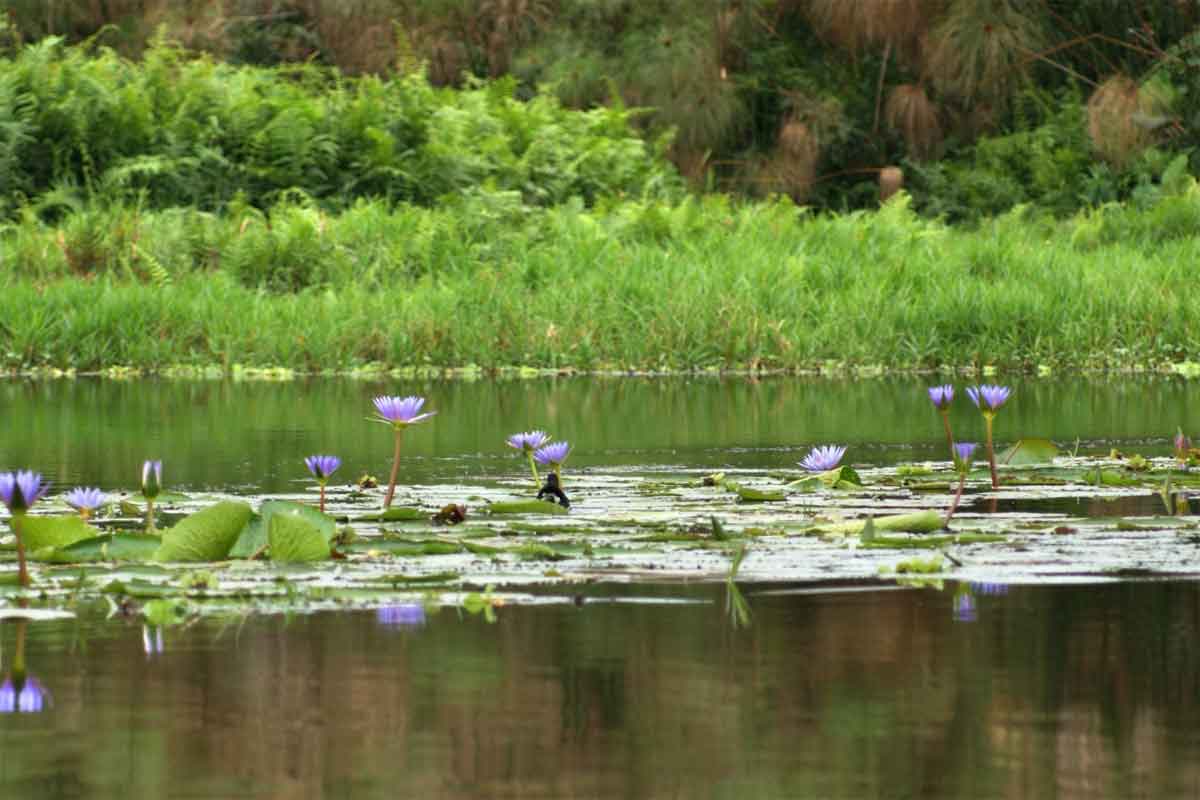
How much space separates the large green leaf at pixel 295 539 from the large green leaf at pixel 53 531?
0.42 m

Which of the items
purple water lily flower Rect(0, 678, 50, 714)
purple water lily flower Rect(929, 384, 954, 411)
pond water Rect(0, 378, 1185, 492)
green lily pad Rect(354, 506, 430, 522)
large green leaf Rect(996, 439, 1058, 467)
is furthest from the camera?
pond water Rect(0, 378, 1185, 492)

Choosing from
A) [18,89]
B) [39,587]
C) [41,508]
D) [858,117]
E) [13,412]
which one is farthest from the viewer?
[858,117]

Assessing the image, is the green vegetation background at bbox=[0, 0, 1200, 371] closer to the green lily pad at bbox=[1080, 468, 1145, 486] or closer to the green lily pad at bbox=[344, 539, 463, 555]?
the green lily pad at bbox=[1080, 468, 1145, 486]

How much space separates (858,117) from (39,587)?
23.2m

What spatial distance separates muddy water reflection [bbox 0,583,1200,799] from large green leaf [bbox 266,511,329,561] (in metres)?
0.55

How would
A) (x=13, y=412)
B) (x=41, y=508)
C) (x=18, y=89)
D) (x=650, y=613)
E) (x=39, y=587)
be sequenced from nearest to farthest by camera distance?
(x=650, y=613)
(x=39, y=587)
(x=41, y=508)
(x=13, y=412)
(x=18, y=89)

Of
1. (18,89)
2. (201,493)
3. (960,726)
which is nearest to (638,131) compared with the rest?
(18,89)

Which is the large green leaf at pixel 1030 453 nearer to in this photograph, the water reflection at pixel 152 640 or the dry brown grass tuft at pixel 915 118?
the water reflection at pixel 152 640

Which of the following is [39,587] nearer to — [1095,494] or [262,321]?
[1095,494]

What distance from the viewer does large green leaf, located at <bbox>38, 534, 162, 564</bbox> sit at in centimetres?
492

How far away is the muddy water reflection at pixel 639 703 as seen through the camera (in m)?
2.83

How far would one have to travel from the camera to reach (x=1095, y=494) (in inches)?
256

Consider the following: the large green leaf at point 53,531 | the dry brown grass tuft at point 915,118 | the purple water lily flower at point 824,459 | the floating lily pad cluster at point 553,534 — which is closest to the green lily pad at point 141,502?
the floating lily pad cluster at point 553,534

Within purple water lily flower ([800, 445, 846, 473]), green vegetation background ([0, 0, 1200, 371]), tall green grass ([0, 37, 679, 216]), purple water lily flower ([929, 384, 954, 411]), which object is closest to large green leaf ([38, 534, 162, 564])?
purple water lily flower ([800, 445, 846, 473])
